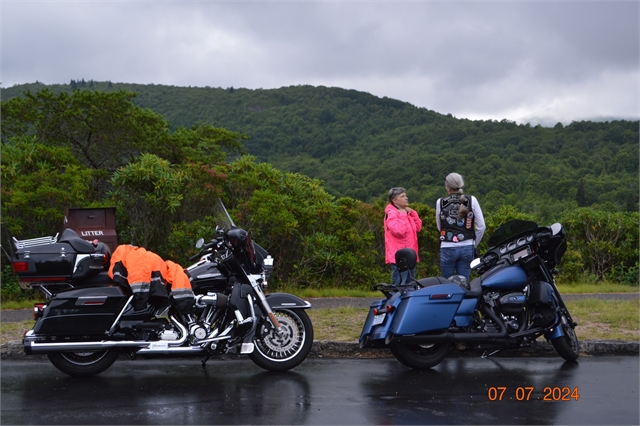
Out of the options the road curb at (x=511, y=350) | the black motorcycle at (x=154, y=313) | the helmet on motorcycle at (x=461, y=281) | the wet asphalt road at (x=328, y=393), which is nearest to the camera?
the wet asphalt road at (x=328, y=393)

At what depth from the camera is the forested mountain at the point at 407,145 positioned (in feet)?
96.6

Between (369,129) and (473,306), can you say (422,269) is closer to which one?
(473,306)

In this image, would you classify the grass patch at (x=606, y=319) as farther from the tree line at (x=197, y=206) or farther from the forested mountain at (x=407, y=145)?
the forested mountain at (x=407, y=145)

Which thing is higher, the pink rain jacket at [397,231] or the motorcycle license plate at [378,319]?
the pink rain jacket at [397,231]

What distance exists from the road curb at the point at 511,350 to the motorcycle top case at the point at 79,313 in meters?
1.45

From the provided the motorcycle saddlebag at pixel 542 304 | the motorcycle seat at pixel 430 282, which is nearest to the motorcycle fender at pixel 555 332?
the motorcycle saddlebag at pixel 542 304

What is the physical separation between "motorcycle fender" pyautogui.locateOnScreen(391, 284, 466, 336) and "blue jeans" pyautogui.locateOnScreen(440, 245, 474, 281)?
1.43 m

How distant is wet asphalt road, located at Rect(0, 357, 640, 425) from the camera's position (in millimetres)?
5660

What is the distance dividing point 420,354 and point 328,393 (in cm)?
141

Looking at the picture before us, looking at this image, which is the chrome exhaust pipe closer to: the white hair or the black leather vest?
the black leather vest

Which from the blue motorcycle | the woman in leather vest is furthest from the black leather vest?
the blue motorcycle

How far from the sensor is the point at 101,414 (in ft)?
18.5

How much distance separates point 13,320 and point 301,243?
16.7 ft
